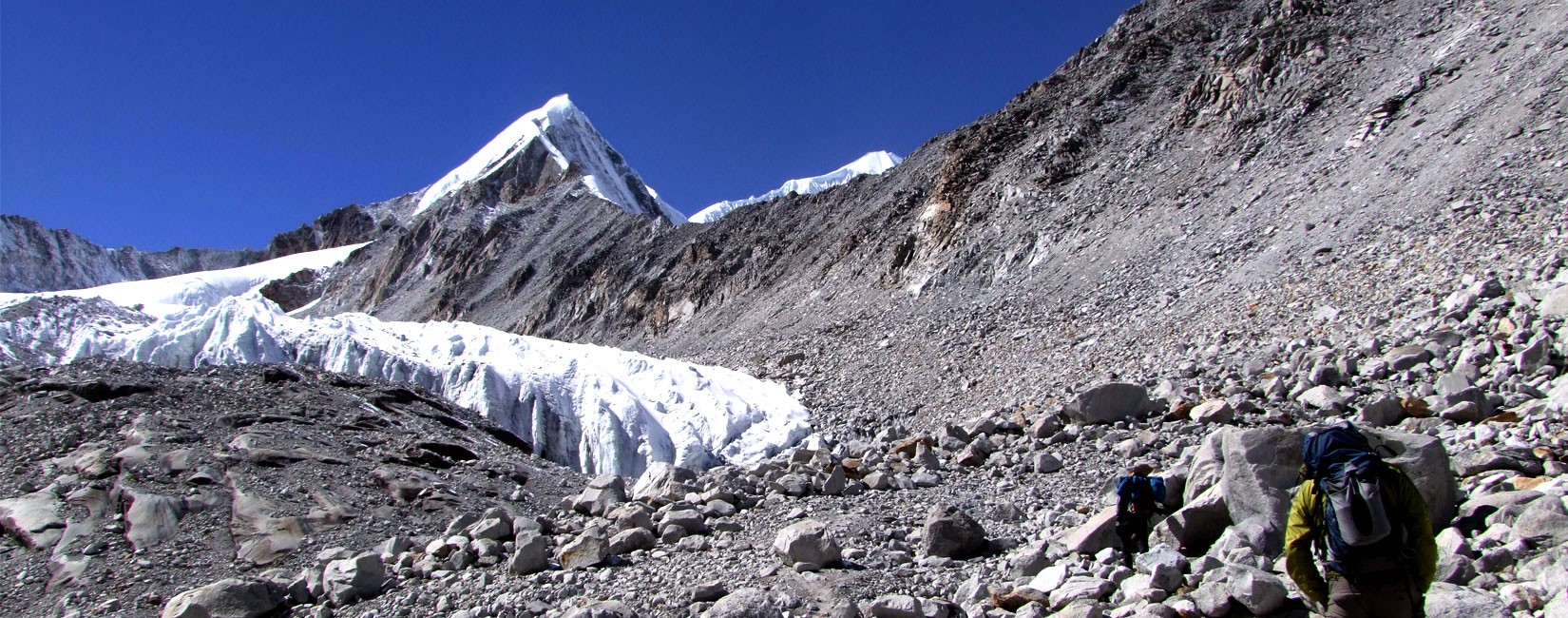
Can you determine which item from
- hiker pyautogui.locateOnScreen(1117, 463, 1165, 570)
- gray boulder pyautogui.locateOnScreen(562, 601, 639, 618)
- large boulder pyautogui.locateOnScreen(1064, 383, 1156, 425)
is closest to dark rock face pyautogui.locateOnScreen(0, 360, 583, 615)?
gray boulder pyautogui.locateOnScreen(562, 601, 639, 618)

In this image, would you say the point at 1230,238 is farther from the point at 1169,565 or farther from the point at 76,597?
the point at 76,597

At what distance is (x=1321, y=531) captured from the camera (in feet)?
12.6

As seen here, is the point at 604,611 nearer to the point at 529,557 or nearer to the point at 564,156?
the point at 529,557

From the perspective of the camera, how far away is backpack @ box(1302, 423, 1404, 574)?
357cm

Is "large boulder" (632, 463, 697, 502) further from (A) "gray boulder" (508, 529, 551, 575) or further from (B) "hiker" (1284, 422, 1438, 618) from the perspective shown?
(B) "hiker" (1284, 422, 1438, 618)

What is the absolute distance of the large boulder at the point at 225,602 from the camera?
7.46 meters

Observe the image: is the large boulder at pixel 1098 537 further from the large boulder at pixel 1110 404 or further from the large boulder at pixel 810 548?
the large boulder at pixel 1110 404

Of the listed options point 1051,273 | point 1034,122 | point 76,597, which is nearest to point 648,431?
point 1051,273

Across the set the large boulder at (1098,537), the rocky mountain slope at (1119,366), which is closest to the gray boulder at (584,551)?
the rocky mountain slope at (1119,366)

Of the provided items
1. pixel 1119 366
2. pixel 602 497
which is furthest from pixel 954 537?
pixel 1119 366

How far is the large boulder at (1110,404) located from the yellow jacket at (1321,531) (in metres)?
7.29

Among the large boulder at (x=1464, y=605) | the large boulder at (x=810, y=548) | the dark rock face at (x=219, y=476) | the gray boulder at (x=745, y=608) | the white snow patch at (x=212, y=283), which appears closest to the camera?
the large boulder at (x=1464, y=605)

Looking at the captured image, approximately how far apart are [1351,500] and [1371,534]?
15 centimetres

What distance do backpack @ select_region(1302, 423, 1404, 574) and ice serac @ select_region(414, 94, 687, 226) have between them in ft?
236
